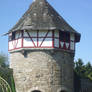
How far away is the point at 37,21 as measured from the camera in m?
17.7

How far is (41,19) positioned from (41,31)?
3.36 feet

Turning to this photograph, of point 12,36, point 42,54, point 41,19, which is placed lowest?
point 42,54

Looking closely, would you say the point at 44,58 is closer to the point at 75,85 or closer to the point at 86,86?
the point at 75,85

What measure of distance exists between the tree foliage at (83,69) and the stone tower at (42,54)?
216 inches

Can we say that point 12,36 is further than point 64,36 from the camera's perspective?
Yes

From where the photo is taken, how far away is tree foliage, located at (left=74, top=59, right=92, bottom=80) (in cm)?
2334

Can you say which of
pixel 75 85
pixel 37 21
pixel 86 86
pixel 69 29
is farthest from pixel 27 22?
pixel 86 86

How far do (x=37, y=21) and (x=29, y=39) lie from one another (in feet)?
4.65

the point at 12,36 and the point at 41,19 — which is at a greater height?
the point at 41,19

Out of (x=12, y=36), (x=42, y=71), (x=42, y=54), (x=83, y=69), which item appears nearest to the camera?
(x=42, y=71)

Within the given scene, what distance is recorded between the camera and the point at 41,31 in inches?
679

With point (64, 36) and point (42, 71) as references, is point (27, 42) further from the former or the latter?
point (64, 36)

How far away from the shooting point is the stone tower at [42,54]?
1694 centimetres

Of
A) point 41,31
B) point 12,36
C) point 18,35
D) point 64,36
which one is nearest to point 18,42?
point 18,35
